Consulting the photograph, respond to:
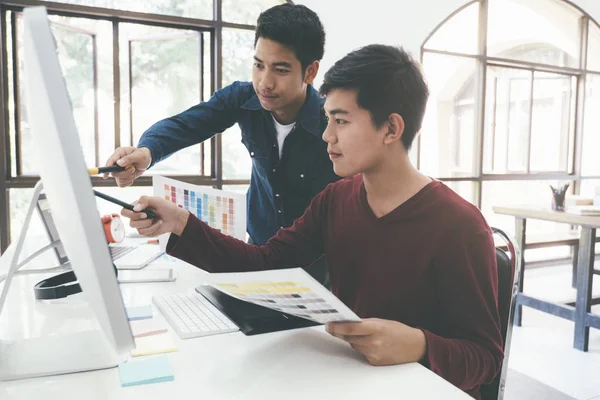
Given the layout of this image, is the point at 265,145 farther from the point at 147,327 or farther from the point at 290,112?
the point at 147,327

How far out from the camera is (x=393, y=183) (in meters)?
0.99

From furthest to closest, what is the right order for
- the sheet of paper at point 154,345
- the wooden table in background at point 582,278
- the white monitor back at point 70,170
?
the wooden table in background at point 582,278, the sheet of paper at point 154,345, the white monitor back at point 70,170

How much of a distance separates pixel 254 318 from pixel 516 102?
200 inches

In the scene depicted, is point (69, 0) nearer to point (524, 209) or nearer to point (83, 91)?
point (83, 91)

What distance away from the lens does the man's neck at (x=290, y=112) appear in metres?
1.52

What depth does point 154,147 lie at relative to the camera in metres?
1.47

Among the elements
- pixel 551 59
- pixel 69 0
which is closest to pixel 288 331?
pixel 69 0

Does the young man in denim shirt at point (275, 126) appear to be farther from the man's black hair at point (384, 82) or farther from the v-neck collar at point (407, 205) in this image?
the v-neck collar at point (407, 205)

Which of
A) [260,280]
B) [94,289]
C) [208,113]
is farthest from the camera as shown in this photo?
[208,113]

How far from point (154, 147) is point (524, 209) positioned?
7.20 feet

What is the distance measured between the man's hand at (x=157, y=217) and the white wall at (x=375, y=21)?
2585 mm

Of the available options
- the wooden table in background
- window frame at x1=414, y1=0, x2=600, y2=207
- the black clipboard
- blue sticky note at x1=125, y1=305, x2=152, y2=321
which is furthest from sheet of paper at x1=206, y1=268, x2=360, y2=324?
window frame at x1=414, y1=0, x2=600, y2=207

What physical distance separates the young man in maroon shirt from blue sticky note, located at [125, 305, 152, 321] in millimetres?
131

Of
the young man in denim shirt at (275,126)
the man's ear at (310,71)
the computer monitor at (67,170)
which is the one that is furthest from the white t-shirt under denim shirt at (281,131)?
the computer monitor at (67,170)
